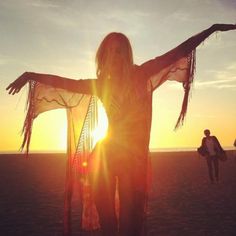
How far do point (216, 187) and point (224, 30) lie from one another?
1252 cm

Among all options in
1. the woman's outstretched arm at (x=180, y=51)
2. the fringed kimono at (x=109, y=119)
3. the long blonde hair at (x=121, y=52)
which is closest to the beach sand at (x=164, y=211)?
the fringed kimono at (x=109, y=119)

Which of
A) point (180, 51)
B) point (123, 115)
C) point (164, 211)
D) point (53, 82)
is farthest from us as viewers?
point (164, 211)

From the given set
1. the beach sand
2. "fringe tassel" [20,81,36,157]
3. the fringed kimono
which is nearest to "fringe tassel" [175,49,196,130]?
the fringed kimono

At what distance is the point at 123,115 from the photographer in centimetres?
383

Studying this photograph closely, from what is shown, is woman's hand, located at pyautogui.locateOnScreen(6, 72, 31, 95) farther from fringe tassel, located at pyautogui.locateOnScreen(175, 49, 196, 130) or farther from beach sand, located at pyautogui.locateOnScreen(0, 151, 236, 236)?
beach sand, located at pyautogui.locateOnScreen(0, 151, 236, 236)

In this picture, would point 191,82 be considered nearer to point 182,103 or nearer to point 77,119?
point 182,103

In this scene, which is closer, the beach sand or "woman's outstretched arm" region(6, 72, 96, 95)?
"woman's outstretched arm" region(6, 72, 96, 95)

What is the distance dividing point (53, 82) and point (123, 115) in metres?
0.91

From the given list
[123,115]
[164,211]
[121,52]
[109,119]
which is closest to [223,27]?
[121,52]

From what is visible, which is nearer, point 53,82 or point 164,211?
point 53,82

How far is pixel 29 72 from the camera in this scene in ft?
14.2

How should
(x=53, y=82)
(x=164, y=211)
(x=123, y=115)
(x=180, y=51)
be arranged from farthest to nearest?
(x=164, y=211) → (x=53, y=82) → (x=180, y=51) → (x=123, y=115)

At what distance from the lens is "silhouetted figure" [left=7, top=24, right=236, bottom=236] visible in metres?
3.63

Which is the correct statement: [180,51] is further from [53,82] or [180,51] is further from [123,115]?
[53,82]
